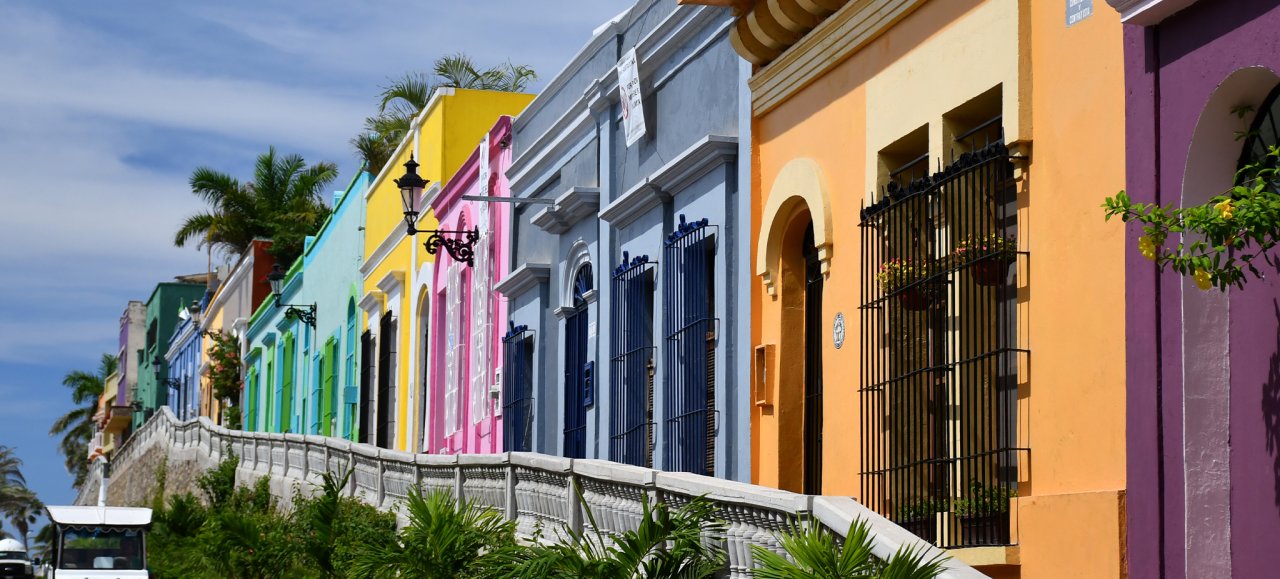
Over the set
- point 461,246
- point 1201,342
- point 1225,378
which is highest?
point 461,246

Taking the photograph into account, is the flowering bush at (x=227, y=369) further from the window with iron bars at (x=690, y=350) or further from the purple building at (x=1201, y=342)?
the purple building at (x=1201, y=342)

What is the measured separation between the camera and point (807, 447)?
13914mm

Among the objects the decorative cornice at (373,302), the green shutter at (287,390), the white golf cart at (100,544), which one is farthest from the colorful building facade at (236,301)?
the white golf cart at (100,544)

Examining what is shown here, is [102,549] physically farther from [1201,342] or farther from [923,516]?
[1201,342]

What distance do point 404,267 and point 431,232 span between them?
509cm

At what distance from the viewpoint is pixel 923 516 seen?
11.0 m

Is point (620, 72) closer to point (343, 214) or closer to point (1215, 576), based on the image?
point (1215, 576)

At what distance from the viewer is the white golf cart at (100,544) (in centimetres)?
2894

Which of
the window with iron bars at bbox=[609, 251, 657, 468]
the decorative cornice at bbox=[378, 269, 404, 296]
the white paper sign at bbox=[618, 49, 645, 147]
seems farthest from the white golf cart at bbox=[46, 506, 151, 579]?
the white paper sign at bbox=[618, 49, 645, 147]

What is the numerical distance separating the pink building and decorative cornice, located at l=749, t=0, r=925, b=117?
847 cm

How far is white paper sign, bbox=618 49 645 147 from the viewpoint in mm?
16875

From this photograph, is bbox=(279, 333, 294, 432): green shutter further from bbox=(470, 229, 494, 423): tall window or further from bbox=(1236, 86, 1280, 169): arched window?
bbox=(1236, 86, 1280, 169): arched window

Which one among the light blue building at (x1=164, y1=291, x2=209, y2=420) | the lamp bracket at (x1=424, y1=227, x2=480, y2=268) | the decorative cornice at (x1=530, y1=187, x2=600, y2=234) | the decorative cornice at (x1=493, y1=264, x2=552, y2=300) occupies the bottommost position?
the decorative cornice at (x1=493, y1=264, x2=552, y2=300)

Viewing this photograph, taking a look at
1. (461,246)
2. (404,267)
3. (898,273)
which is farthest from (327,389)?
(898,273)
